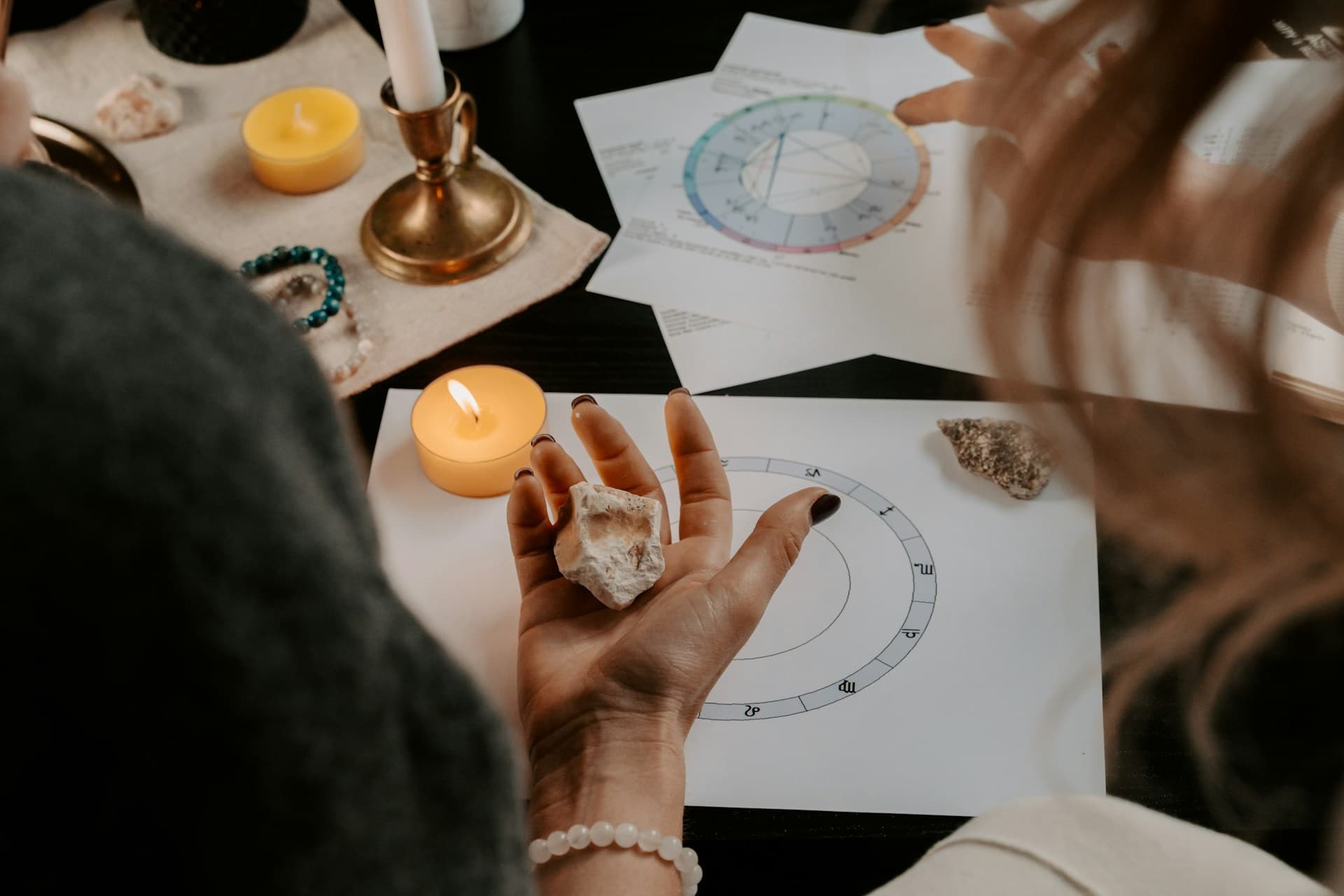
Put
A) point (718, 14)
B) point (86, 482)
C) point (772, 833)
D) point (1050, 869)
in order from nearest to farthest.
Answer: point (86, 482) → point (1050, 869) → point (772, 833) → point (718, 14)

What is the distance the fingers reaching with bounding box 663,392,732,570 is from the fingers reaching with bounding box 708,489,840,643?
30 millimetres

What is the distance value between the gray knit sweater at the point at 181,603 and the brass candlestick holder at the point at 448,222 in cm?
70

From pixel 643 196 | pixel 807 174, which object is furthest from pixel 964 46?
pixel 643 196

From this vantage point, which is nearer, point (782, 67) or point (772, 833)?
point (772, 833)

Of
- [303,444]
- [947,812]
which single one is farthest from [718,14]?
[303,444]

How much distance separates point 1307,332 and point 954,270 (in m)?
0.26

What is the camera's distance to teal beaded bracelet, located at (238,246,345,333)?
867mm

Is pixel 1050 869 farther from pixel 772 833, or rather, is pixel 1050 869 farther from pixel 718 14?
pixel 718 14

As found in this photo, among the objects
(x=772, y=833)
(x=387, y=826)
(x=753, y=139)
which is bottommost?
(x=772, y=833)

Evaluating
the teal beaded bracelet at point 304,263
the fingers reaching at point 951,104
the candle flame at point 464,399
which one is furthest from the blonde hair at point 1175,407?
the teal beaded bracelet at point 304,263

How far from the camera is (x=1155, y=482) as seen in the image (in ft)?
2.05

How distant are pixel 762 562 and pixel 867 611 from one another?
0.09 meters

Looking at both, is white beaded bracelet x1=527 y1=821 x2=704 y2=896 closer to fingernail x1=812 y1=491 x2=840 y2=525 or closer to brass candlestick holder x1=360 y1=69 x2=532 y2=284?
fingernail x1=812 y1=491 x2=840 y2=525

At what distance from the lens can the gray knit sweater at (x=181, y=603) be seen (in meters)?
A: 0.17
